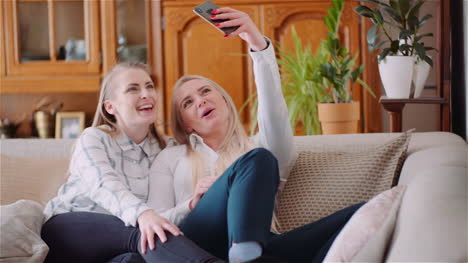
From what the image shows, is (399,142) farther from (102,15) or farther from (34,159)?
(102,15)

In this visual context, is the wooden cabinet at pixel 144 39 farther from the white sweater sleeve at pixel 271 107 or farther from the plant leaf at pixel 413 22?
the white sweater sleeve at pixel 271 107

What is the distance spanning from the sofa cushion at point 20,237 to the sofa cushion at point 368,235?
766 millimetres

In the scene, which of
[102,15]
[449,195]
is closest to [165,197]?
[449,195]

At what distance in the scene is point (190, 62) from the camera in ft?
12.0

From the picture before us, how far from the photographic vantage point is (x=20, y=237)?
160cm

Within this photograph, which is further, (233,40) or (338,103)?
(233,40)

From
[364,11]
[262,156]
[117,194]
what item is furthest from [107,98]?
[364,11]

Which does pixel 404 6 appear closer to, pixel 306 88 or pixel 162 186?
pixel 306 88

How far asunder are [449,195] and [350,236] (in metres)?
→ 0.21

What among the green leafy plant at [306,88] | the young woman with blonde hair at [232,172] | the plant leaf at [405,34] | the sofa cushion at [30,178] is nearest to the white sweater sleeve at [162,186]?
the young woman with blonde hair at [232,172]

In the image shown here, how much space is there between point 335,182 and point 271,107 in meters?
0.28

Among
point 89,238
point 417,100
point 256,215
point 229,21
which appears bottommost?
point 89,238

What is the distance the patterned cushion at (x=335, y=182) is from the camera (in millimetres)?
1730

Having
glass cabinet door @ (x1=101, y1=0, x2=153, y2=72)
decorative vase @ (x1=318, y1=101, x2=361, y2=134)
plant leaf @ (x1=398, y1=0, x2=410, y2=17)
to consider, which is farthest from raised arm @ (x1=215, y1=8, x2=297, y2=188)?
glass cabinet door @ (x1=101, y1=0, x2=153, y2=72)
